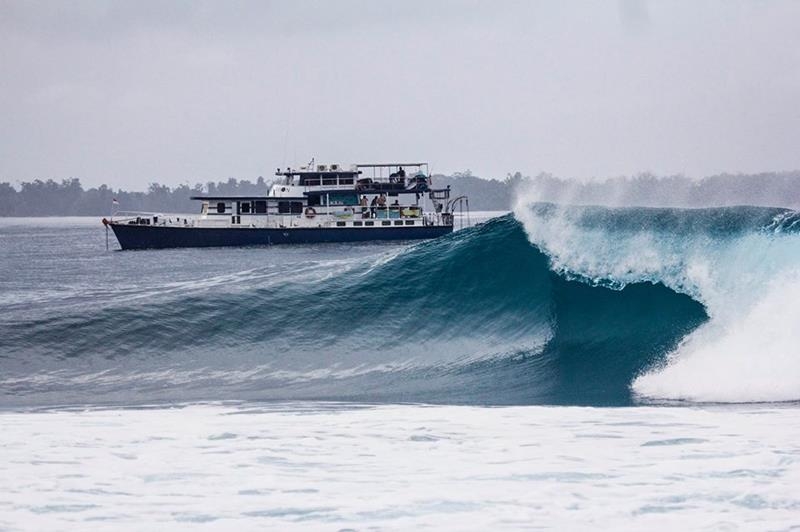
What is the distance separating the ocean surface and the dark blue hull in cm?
3919

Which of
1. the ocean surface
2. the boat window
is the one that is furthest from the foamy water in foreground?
the boat window

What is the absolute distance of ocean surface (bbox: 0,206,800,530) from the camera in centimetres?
837

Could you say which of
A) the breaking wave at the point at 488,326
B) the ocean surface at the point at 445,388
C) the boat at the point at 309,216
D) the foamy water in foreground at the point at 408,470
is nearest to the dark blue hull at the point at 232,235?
the boat at the point at 309,216

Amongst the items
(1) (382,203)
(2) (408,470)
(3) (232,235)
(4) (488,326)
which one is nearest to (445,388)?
(4) (488,326)

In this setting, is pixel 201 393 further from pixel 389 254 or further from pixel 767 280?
pixel 389 254

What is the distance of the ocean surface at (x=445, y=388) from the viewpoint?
837 centimetres

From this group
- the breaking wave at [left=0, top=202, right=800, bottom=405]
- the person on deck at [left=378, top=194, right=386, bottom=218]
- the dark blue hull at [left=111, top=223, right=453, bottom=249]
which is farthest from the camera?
the person on deck at [left=378, top=194, right=386, bottom=218]

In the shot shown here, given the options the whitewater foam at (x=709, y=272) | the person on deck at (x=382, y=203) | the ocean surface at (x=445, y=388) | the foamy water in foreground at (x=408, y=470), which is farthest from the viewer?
the person on deck at (x=382, y=203)

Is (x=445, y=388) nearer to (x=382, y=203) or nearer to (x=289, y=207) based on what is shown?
(x=289, y=207)

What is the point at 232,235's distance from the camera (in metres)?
70.2

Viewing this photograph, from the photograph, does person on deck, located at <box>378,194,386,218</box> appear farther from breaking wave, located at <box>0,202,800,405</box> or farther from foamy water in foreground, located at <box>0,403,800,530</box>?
foamy water in foreground, located at <box>0,403,800,530</box>

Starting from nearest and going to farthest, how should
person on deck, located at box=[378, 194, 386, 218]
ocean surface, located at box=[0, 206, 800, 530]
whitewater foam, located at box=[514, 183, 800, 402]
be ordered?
ocean surface, located at box=[0, 206, 800, 530] < whitewater foam, located at box=[514, 183, 800, 402] < person on deck, located at box=[378, 194, 386, 218]

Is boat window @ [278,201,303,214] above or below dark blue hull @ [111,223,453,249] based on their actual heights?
above

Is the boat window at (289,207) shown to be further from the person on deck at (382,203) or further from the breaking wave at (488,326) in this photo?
the breaking wave at (488,326)
